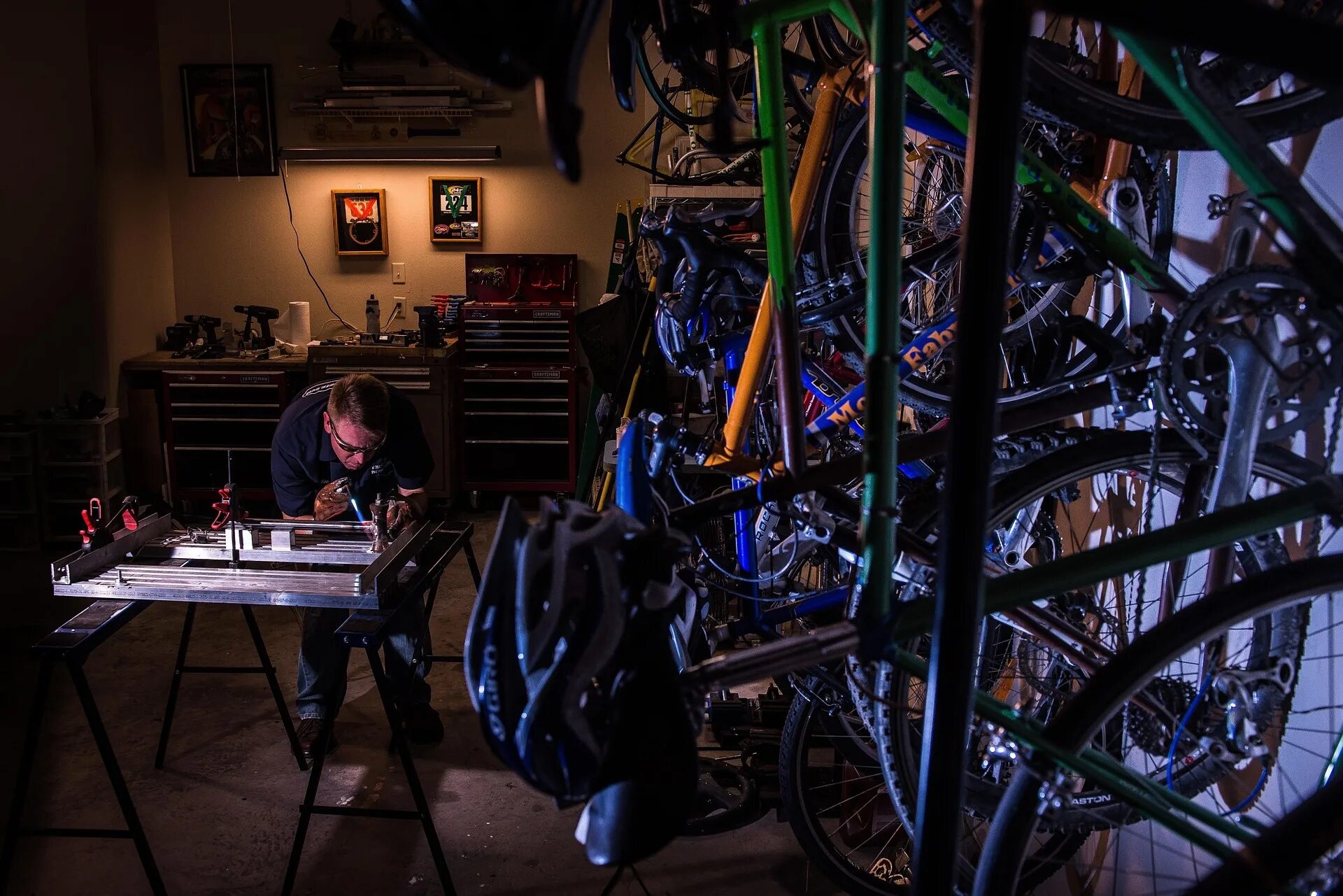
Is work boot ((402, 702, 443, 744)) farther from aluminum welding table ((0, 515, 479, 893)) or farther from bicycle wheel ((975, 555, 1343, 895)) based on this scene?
bicycle wheel ((975, 555, 1343, 895))

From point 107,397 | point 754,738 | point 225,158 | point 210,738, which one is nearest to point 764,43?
point 754,738

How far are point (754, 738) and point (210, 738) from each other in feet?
5.90

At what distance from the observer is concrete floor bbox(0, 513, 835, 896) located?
8.09 feet

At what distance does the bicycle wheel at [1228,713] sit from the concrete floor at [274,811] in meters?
1.30

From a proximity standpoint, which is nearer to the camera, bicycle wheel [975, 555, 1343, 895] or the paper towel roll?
bicycle wheel [975, 555, 1343, 895]

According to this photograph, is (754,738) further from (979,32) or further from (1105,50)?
(979,32)

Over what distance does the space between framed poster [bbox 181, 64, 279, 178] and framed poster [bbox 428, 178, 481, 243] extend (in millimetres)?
1052

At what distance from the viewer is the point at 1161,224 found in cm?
159

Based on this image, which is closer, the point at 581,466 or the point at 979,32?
the point at 979,32

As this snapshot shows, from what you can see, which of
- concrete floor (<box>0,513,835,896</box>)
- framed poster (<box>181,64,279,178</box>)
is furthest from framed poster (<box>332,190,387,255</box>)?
concrete floor (<box>0,513,835,896</box>)

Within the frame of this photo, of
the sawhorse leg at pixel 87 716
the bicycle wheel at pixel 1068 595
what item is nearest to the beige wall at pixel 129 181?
the sawhorse leg at pixel 87 716

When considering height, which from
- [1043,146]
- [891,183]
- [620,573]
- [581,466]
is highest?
[1043,146]

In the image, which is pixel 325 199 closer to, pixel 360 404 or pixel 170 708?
pixel 360 404

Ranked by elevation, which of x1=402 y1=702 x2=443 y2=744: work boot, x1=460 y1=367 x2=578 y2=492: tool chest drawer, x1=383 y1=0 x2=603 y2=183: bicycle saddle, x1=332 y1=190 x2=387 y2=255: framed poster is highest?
x1=332 y1=190 x2=387 y2=255: framed poster
